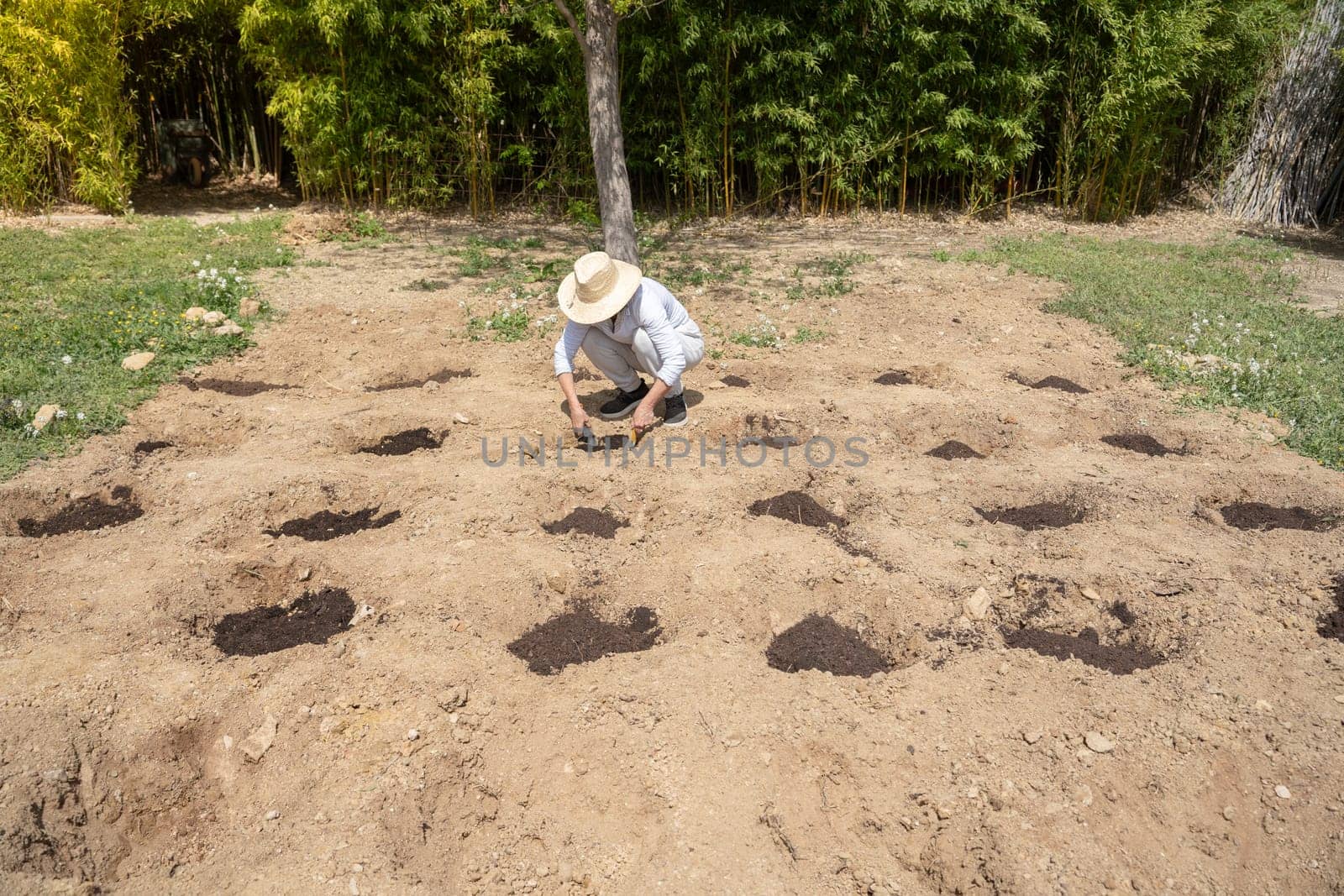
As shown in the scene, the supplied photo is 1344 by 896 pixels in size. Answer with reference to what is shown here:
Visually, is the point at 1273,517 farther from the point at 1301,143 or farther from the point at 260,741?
the point at 1301,143

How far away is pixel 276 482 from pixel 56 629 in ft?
3.24

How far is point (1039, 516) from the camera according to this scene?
11.4 feet

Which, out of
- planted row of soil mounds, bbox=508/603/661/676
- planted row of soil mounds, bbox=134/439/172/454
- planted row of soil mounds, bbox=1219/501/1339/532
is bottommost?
planted row of soil mounds, bbox=508/603/661/676

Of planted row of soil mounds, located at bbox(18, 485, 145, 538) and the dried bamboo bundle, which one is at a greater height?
the dried bamboo bundle

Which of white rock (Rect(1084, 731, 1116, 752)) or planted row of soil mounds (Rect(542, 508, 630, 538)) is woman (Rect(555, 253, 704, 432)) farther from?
white rock (Rect(1084, 731, 1116, 752))

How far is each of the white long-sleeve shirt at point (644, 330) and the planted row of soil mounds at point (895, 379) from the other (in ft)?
4.48

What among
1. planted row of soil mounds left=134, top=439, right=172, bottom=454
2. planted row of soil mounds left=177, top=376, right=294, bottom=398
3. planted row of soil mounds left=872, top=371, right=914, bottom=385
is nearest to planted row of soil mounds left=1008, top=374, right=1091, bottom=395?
planted row of soil mounds left=872, top=371, right=914, bottom=385

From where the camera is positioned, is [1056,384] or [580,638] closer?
[580,638]

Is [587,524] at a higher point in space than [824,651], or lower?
higher

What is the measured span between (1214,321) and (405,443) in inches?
187

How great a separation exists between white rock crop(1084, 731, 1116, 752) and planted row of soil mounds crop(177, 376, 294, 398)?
3924mm

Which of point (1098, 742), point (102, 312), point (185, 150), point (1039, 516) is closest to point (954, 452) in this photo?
point (1039, 516)

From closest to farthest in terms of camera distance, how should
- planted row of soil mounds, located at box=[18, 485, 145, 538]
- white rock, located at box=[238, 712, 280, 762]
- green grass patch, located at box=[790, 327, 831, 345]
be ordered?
white rock, located at box=[238, 712, 280, 762] < planted row of soil mounds, located at box=[18, 485, 145, 538] < green grass patch, located at box=[790, 327, 831, 345]

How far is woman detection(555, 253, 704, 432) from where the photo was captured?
3668 mm
